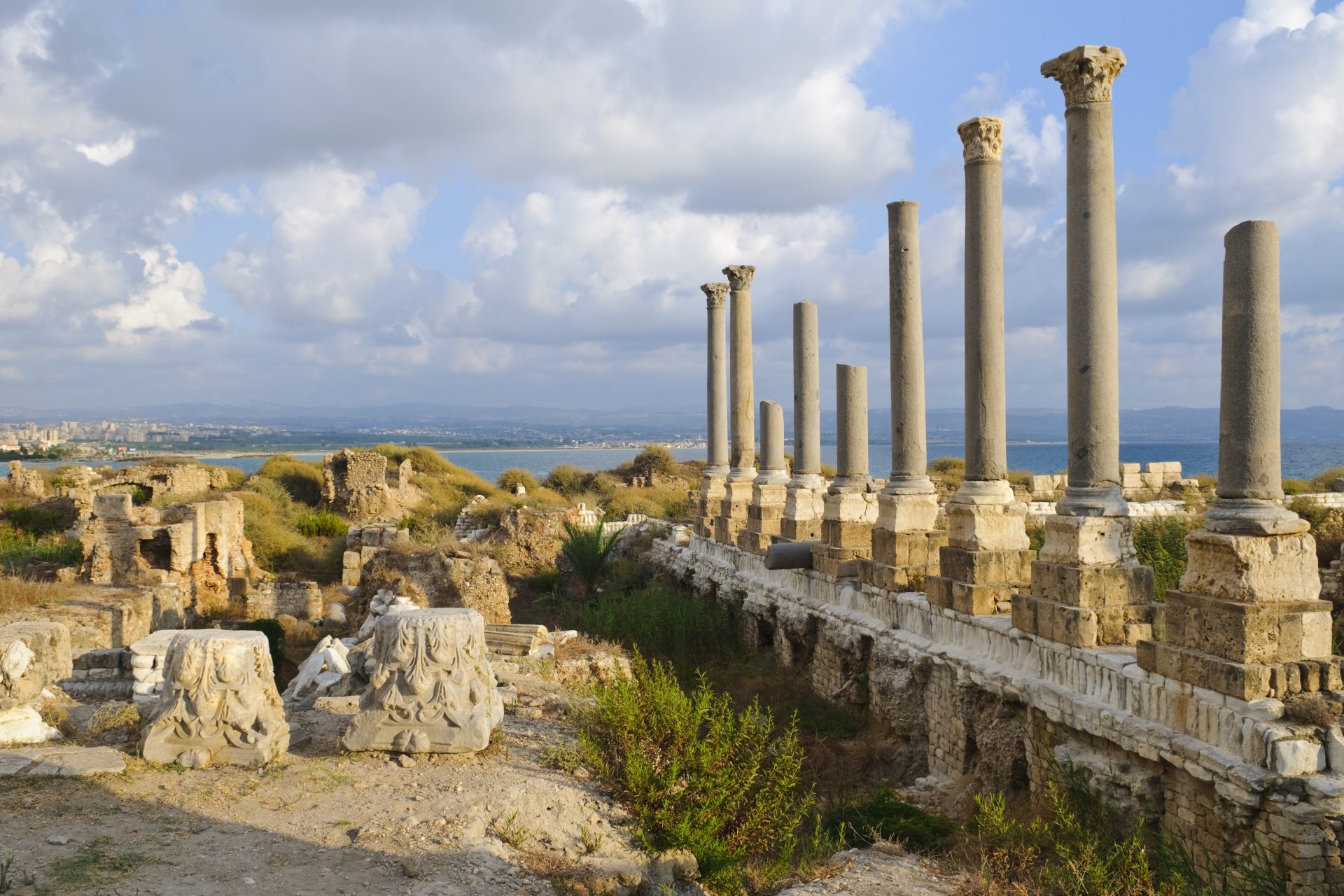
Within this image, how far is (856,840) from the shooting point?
24.4ft

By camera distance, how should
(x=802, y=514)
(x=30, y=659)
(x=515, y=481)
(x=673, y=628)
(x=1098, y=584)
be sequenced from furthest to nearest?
(x=515, y=481) < (x=802, y=514) < (x=673, y=628) < (x=30, y=659) < (x=1098, y=584)

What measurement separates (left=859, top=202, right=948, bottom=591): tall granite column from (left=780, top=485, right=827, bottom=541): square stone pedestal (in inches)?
114

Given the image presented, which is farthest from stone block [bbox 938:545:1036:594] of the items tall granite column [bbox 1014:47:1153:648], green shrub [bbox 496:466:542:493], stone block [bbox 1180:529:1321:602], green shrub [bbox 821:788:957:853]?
green shrub [bbox 496:466:542:493]

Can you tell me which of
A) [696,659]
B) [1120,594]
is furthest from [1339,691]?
[696,659]

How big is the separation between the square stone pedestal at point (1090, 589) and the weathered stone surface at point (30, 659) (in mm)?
7829

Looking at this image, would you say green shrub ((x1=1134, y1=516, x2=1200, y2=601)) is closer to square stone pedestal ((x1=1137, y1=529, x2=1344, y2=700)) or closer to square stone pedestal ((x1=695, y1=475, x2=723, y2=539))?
square stone pedestal ((x1=1137, y1=529, x2=1344, y2=700))

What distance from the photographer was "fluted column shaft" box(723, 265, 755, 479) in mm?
17469

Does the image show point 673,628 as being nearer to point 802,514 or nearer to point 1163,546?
point 802,514

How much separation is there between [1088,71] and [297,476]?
32.7 m

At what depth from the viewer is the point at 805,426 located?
1503 centimetres

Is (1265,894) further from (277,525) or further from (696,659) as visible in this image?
(277,525)

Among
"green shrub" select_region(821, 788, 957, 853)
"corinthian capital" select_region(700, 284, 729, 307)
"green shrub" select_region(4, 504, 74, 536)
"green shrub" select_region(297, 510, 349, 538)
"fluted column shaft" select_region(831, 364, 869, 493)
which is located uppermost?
"corinthian capital" select_region(700, 284, 729, 307)

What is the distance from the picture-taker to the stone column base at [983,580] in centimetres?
880

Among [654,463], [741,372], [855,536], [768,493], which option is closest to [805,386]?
[768,493]
